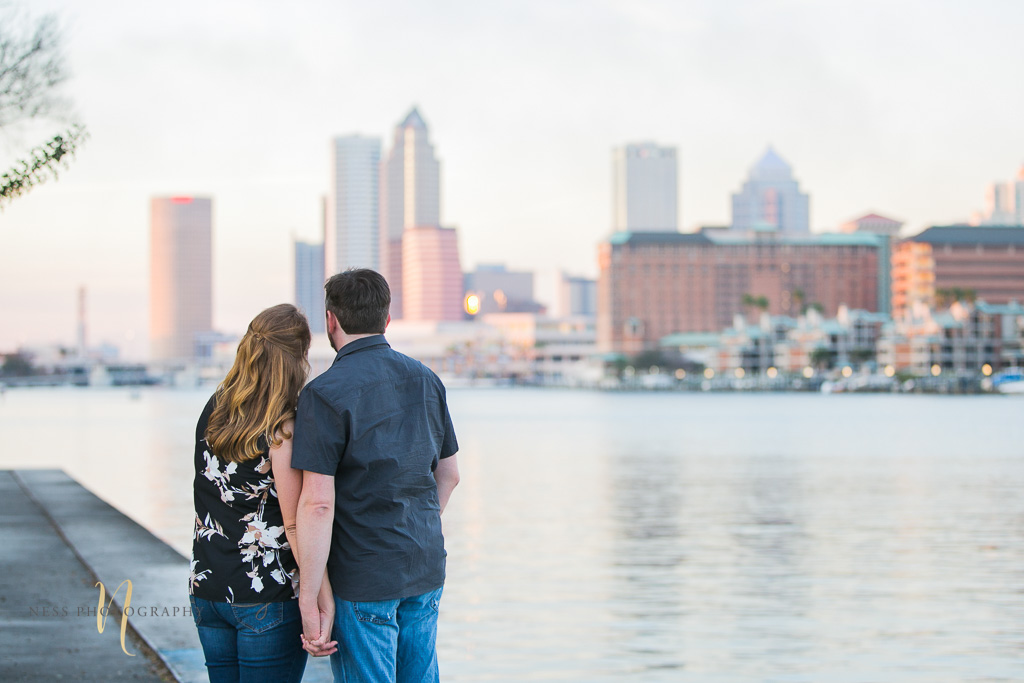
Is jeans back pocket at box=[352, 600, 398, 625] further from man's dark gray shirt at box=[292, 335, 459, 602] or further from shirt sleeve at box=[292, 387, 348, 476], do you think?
shirt sleeve at box=[292, 387, 348, 476]

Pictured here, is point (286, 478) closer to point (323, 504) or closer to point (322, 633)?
point (323, 504)

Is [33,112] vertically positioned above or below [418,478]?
above

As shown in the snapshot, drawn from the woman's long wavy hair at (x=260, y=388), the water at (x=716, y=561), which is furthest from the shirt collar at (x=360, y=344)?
the water at (x=716, y=561)

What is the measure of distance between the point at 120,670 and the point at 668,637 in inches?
267

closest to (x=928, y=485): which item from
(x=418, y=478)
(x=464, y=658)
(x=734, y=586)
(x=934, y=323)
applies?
(x=734, y=586)

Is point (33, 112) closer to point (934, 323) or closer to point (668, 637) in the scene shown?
point (668, 637)

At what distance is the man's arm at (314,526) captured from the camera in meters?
4.56

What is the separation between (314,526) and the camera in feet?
15.0

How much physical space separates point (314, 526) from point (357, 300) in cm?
85

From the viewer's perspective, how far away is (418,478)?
4766 millimetres

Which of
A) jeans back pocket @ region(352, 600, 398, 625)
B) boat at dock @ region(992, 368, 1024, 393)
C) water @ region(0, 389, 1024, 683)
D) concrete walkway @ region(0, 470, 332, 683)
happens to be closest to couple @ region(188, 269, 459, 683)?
jeans back pocket @ region(352, 600, 398, 625)

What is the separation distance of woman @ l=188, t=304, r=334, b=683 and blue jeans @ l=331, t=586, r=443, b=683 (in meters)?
0.12

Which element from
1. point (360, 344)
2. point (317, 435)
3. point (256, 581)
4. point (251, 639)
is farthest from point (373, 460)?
point (251, 639)

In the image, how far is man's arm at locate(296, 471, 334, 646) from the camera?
4.56 metres
